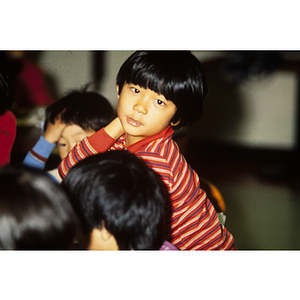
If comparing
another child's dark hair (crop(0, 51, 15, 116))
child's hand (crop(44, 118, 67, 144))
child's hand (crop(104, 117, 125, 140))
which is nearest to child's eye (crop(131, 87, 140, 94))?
child's hand (crop(104, 117, 125, 140))

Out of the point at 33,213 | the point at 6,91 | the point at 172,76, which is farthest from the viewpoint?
the point at 6,91

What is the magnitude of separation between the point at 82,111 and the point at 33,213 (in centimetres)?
36

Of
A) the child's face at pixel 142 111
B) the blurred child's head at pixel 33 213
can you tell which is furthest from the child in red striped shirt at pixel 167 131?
the blurred child's head at pixel 33 213

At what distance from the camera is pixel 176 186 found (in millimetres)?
746

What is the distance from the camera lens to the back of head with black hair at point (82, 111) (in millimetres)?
822

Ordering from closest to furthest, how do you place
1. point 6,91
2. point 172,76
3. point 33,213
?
1. point 33,213
2. point 172,76
3. point 6,91

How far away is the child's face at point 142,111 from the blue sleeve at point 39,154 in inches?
9.1

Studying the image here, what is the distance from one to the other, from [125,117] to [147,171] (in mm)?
165

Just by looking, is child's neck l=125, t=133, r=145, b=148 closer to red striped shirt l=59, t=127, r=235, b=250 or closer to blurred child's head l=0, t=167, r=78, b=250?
red striped shirt l=59, t=127, r=235, b=250

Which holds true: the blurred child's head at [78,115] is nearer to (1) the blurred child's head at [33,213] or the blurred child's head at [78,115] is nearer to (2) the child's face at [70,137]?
(2) the child's face at [70,137]

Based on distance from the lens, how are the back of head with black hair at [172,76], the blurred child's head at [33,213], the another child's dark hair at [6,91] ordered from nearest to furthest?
the blurred child's head at [33,213] < the back of head with black hair at [172,76] < the another child's dark hair at [6,91]

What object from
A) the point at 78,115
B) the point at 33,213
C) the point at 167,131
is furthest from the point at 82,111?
the point at 33,213

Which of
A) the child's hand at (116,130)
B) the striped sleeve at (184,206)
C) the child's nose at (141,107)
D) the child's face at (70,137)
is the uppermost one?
the child's nose at (141,107)

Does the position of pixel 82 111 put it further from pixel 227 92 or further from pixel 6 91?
pixel 227 92
